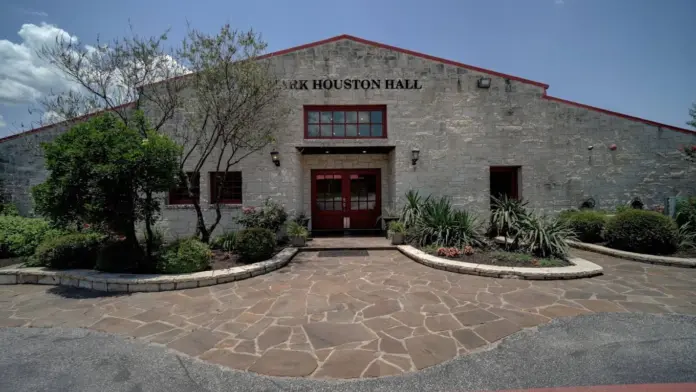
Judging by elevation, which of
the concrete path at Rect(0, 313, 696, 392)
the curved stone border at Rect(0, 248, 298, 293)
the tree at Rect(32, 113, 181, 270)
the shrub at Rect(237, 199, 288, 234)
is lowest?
the concrete path at Rect(0, 313, 696, 392)

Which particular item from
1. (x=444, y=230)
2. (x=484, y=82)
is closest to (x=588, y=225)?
(x=444, y=230)

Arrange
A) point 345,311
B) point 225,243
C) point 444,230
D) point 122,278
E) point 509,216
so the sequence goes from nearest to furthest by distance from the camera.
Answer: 1. point 345,311
2. point 122,278
3. point 509,216
4. point 225,243
5. point 444,230

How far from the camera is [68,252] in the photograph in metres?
5.77

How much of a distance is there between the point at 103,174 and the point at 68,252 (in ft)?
7.57

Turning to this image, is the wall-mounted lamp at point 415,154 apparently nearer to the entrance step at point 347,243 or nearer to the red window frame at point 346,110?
the red window frame at point 346,110

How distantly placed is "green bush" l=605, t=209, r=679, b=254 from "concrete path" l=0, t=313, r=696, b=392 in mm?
4484

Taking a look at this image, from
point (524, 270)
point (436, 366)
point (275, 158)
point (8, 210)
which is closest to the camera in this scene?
point (436, 366)

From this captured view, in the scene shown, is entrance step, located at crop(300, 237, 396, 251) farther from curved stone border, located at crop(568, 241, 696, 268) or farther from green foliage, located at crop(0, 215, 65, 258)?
green foliage, located at crop(0, 215, 65, 258)

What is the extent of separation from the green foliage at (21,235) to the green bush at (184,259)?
10.6 feet

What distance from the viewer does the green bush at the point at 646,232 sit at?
6.56 metres

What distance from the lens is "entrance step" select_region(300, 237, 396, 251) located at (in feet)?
26.1

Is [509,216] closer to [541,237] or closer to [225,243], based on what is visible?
[541,237]

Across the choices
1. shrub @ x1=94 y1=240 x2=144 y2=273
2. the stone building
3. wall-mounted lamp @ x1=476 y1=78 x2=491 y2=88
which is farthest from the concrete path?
wall-mounted lamp @ x1=476 y1=78 x2=491 y2=88

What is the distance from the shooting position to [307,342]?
3.19 m
